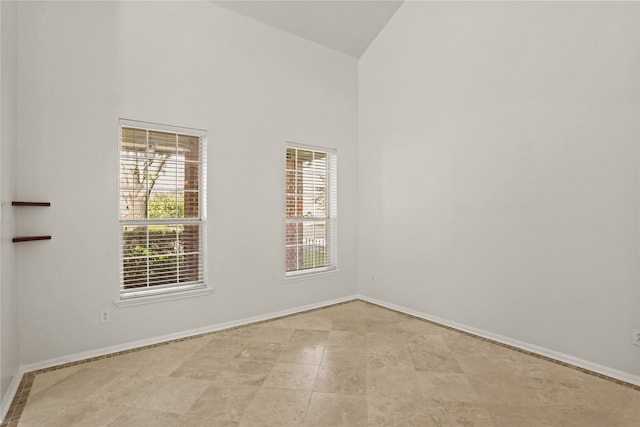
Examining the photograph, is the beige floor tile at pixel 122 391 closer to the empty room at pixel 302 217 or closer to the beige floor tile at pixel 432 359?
the empty room at pixel 302 217

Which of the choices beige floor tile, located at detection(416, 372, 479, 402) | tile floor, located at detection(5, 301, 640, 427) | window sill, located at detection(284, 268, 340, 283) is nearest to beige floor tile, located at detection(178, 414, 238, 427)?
tile floor, located at detection(5, 301, 640, 427)

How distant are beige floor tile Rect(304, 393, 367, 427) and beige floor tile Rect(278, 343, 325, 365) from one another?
21.6 inches

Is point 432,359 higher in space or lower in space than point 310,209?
lower

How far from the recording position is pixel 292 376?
264cm

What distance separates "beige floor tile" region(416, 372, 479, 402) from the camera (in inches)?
91.7

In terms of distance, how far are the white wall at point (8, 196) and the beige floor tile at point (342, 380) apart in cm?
204

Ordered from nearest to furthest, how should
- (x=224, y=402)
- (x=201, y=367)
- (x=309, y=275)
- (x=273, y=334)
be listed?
(x=224, y=402)
(x=201, y=367)
(x=273, y=334)
(x=309, y=275)

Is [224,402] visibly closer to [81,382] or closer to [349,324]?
[81,382]

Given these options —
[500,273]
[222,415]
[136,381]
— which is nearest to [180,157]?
[136,381]

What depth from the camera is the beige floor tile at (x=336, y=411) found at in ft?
6.75

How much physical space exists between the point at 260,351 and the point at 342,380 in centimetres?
89

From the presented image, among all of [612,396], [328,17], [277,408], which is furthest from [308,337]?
[328,17]

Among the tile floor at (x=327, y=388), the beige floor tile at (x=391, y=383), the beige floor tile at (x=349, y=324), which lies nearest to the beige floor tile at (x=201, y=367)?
the tile floor at (x=327, y=388)

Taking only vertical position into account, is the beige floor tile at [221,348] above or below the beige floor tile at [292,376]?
above
